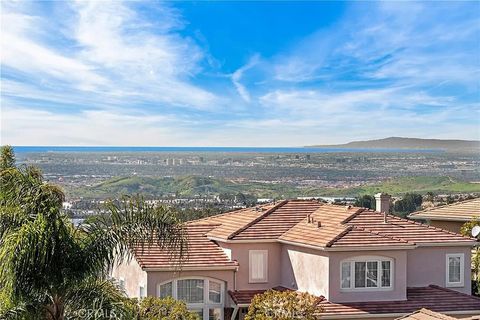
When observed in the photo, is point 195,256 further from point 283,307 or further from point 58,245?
point 58,245

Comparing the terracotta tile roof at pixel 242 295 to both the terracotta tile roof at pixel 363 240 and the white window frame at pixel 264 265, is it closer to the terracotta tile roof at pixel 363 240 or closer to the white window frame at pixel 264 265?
the white window frame at pixel 264 265

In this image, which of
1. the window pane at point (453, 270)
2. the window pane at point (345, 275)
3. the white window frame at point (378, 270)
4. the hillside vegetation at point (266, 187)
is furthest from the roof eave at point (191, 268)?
the hillside vegetation at point (266, 187)

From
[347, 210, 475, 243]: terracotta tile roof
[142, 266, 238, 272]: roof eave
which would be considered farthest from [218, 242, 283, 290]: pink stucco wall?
[347, 210, 475, 243]: terracotta tile roof

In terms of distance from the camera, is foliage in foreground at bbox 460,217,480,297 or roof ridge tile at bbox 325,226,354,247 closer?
roof ridge tile at bbox 325,226,354,247

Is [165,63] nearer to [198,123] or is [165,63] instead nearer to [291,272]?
[291,272]

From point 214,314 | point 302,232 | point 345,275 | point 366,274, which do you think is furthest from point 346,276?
point 214,314

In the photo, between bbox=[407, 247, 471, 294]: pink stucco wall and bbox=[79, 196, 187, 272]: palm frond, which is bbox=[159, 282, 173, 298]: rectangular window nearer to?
bbox=[407, 247, 471, 294]: pink stucco wall
